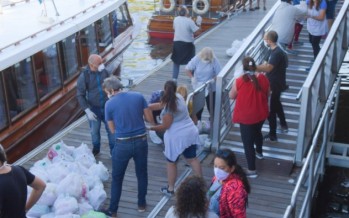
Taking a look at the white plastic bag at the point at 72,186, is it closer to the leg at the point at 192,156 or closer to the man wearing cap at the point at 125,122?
the man wearing cap at the point at 125,122

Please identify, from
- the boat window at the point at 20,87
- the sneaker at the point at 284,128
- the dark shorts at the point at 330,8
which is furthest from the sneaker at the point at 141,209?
the dark shorts at the point at 330,8

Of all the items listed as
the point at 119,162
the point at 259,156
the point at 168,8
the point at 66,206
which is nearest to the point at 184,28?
the point at 259,156

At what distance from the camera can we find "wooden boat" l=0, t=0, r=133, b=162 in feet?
28.5

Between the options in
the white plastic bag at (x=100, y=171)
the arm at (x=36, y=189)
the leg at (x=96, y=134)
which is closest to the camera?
the arm at (x=36, y=189)

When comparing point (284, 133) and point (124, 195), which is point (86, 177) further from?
point (284, 133)

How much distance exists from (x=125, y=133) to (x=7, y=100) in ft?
12.1

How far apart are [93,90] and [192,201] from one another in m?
3.69

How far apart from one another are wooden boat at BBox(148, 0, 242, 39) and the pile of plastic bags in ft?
43.5

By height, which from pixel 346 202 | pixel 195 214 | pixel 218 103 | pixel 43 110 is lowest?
pixel 346 202

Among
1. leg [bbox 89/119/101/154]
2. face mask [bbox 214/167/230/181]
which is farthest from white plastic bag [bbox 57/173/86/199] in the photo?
face mask [bbox 214/167/230/181]

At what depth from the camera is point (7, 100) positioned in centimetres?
854

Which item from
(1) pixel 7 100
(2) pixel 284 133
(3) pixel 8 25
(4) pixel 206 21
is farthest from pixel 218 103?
(4) pixel 206 21

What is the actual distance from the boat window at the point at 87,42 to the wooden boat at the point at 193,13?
7.33m

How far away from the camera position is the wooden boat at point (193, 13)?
64.3 ft
